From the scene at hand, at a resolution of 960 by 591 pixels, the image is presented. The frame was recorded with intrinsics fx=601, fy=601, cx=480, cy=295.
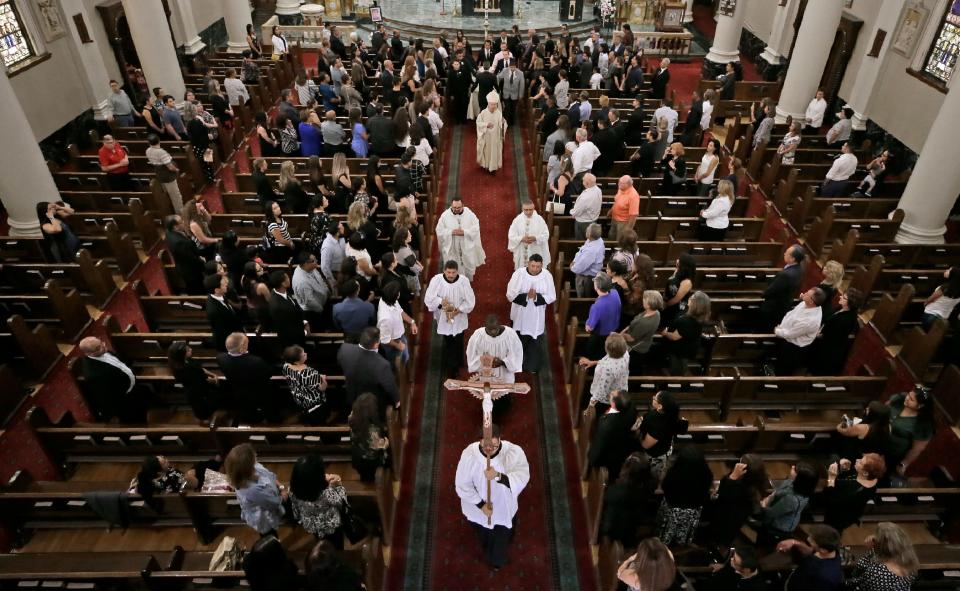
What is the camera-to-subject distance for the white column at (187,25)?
51.4 ft

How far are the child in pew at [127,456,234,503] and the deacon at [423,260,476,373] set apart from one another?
2565 millimetres

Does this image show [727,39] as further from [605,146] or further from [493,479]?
[493,479]

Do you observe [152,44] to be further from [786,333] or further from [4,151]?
[786,333]

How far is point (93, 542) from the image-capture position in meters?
5.09

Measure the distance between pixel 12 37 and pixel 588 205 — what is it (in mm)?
10985

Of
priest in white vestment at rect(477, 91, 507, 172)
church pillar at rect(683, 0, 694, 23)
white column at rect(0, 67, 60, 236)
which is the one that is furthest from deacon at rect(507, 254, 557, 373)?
church pillar at rect(683, 0, 694, 23)

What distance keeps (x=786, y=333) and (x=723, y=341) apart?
0.61 meters

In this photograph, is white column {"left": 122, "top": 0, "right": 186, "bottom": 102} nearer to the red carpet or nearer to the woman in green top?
the red carpet

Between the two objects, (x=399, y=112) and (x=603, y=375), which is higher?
(x=399, y=112)

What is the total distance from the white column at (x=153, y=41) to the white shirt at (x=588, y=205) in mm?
9546

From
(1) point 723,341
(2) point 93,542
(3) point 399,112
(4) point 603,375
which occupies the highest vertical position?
(3) point 399,112

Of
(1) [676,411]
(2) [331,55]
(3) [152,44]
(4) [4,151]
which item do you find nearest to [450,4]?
(2) [331,55]

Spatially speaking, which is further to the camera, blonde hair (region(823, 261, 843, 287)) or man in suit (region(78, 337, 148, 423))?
blonde hair (region(823, 261, 843, 287))

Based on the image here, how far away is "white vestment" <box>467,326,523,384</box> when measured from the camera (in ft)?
18.8
